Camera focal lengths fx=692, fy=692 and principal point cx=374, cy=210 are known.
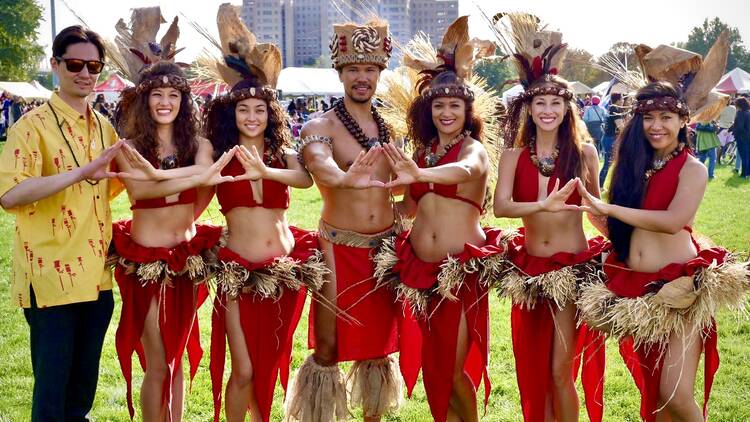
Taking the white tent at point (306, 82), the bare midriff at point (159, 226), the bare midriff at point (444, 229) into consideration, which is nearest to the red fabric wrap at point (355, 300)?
the bare midriff at point (444, 229)

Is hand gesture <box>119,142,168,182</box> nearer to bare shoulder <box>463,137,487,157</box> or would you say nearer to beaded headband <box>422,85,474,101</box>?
beaded headband <box>422,85,474,101</box>

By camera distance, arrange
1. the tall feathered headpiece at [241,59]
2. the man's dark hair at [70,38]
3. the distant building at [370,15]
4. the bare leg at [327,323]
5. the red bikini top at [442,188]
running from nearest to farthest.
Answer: the man's dark hair at [70,38], the red bikini top at [442,188], the tall feathered headpiece at [241,59], the bare leg at [327,323], the distant building at [370,15]

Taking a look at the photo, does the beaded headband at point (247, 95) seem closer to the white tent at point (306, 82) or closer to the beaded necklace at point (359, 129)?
the beaded necklace at point (359, 129)

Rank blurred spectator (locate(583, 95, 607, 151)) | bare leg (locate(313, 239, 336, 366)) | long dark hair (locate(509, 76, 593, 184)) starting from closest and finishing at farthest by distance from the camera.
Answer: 1. long dark hair (locate(509, 76, 593, 184))
2. bare leg (locate(313, 239, 336, 366))
3. blurred spectator (locate(583, 95, 607, 151))

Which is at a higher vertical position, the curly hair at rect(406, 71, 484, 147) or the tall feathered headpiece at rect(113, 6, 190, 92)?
the tall feathered headpiece at rect(113, 6, 190, 92)

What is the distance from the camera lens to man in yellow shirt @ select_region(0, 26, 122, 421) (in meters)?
3.33

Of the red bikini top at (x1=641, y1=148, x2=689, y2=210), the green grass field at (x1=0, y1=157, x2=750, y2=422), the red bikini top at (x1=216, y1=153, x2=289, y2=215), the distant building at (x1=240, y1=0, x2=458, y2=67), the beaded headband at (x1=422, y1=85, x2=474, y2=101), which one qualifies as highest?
the distant building at (x1=240, y1=0, x2=458, y2=67)

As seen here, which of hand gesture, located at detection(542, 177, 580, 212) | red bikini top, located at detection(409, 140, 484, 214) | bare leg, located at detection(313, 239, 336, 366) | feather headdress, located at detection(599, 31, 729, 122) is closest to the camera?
hand gesture, located at detection(542, 177, 580, 212)

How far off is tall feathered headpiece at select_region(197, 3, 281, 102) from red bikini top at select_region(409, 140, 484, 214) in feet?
3.21

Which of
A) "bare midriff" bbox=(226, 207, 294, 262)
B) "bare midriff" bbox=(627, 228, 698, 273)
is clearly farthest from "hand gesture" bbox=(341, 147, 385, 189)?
"bare midriff" bbox=(627, 228, 698, 273)

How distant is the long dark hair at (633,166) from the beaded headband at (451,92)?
888 mm

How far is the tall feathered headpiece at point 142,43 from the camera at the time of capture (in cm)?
404

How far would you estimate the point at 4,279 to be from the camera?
297 inches

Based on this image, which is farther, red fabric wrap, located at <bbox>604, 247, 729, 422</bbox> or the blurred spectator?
the blurred spectator
